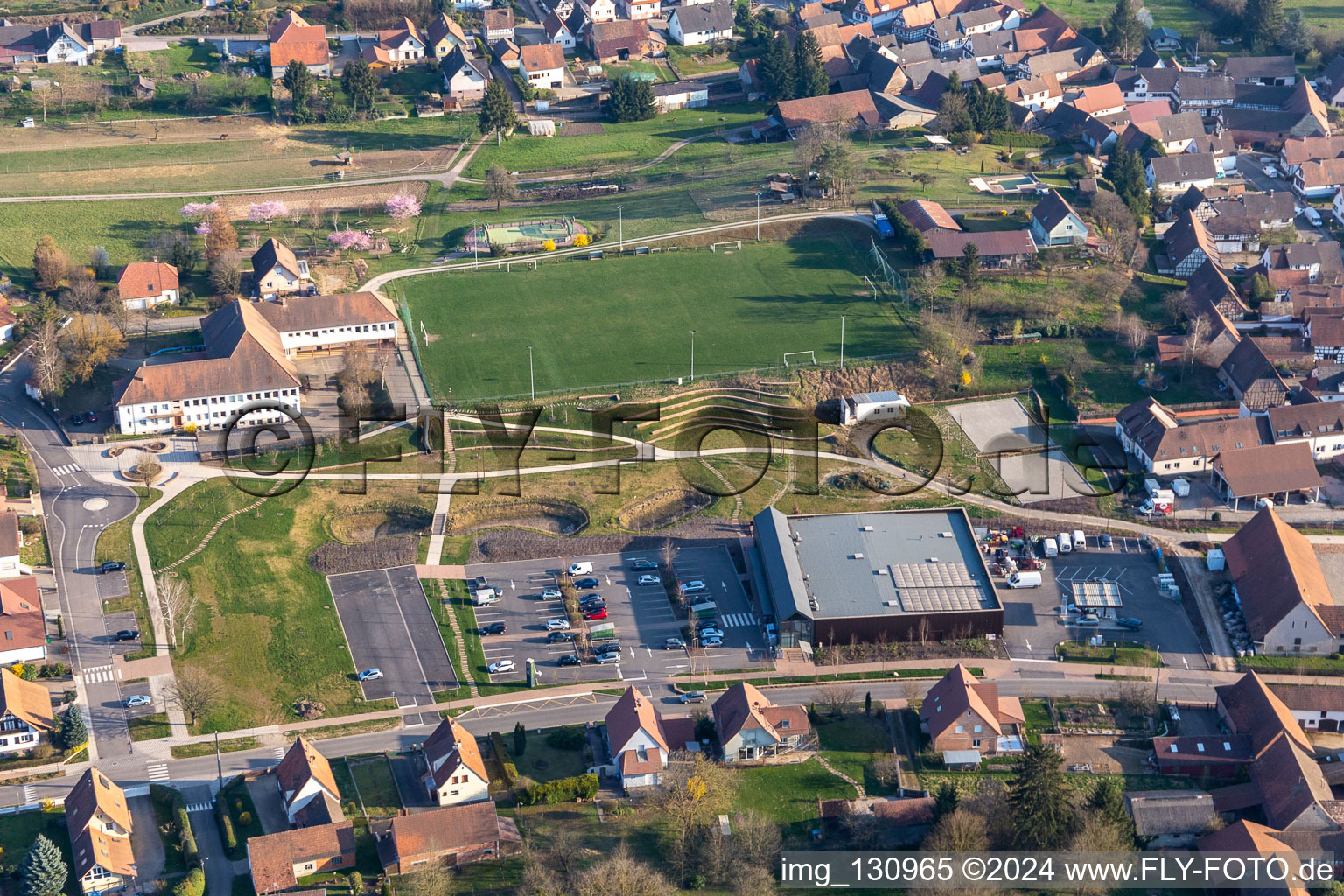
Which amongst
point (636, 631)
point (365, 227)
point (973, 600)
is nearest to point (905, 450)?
point (973, 600)

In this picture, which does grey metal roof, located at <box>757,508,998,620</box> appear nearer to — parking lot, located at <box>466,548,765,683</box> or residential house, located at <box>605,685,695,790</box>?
parking lot, located at <box>466,548,765,683</box>

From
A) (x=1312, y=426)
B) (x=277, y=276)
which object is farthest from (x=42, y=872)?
(x=1312, y=426)

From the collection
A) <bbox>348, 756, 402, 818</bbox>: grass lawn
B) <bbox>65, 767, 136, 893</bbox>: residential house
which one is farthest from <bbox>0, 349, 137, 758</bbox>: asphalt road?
<bbox>348, 756, 402, 818</bbox>: grass lawn

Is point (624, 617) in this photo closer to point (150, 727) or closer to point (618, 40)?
point (150, 727)

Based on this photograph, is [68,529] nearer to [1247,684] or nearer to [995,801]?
[995,801]

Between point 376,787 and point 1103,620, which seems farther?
point 1103,620

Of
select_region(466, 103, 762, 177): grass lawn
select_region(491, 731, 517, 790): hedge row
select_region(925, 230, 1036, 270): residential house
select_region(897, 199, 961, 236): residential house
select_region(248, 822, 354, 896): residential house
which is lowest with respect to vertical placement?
select_region(491, 731, 517, 790): hedge row
